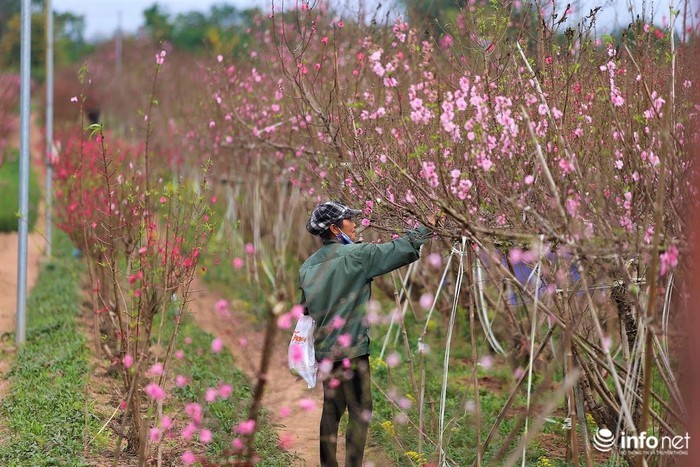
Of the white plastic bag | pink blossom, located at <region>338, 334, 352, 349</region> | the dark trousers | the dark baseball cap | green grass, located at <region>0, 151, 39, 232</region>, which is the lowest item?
green grass, located at <region>0, 151, 39, 232</region>

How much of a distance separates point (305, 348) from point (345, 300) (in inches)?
12.3

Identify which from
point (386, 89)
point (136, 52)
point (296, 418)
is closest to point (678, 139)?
point (386, 89)

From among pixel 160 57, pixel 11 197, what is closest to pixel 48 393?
pixel 160 57

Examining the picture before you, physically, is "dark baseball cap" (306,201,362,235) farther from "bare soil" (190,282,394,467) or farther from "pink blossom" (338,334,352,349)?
"bare soil" (190,282,394,467)

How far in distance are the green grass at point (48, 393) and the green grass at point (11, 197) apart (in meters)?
3.48

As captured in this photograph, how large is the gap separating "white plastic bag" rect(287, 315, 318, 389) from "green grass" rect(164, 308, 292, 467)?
1.29 feet

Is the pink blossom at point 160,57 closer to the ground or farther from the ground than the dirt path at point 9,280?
farther from the ground

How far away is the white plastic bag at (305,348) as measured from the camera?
459cm

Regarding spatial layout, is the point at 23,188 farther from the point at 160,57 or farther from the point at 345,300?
the point at 345,300

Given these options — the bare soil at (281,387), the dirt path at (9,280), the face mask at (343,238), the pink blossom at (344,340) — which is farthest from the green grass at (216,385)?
the dirt path at (9,280)

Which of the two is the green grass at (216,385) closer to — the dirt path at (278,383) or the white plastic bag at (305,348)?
the dirt path at (278,383)

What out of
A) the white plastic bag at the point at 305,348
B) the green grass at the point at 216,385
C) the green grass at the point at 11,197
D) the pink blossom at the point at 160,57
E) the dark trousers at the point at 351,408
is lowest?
the green grass at the point at 11,197

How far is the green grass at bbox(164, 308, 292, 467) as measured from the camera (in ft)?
18.1

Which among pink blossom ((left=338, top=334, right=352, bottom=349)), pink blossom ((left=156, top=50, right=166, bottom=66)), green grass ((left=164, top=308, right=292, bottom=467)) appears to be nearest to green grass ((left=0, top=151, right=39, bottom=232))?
green grass ((left=164, top=308, right=292, bottom=467))
